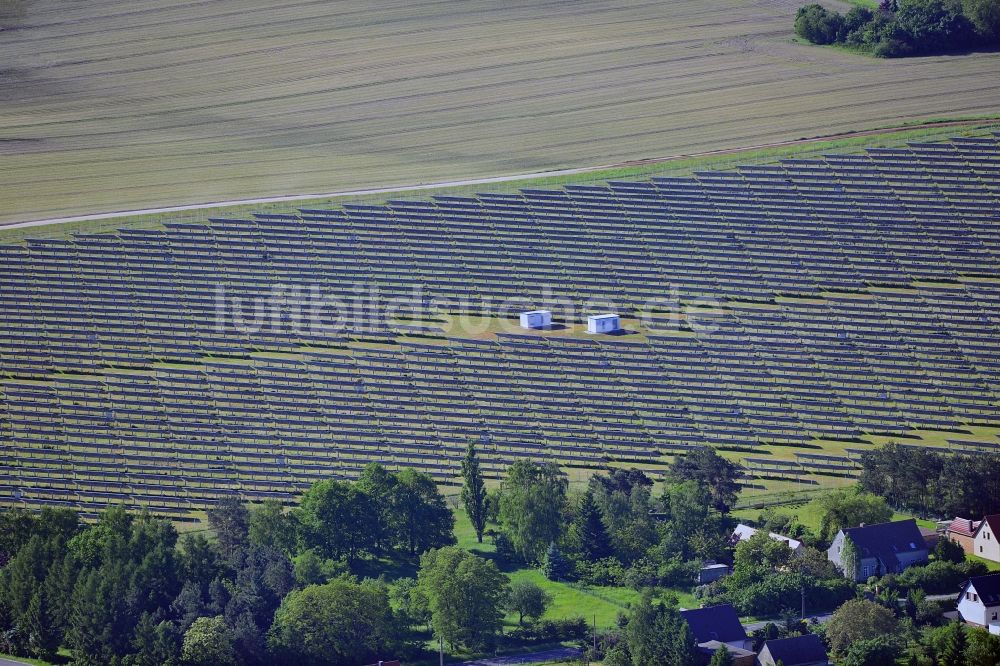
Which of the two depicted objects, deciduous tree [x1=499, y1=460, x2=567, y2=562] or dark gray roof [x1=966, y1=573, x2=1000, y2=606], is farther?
deciduous tree [x1=499, y1=460, x2=567, y2=562]

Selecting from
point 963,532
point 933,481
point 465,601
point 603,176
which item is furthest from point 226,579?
point 603,176

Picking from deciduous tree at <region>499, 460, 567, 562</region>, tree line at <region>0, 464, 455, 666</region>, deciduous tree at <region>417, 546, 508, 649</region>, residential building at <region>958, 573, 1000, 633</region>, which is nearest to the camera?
tree line at <region>0, 464, 455, 666</region>

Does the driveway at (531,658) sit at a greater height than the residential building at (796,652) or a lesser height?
lesser

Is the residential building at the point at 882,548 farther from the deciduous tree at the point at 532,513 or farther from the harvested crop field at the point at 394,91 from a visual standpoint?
the harvested crop field at the point at 394,91

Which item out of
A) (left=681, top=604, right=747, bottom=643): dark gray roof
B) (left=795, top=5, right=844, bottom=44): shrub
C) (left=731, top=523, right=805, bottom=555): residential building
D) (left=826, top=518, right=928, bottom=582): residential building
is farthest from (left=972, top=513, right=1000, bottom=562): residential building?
(left=795, top=5, right=844, bottom=44): shrub

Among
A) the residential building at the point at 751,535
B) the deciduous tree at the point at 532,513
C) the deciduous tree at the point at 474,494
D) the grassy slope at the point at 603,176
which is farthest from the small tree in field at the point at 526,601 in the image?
the grassy slope at the point at 603,176

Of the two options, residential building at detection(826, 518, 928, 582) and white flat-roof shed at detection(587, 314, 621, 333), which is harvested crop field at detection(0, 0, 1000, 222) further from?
residential building at detection(826, 518, 928, 582)
